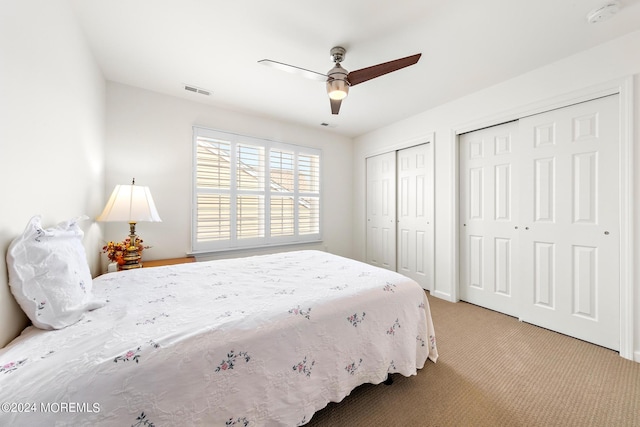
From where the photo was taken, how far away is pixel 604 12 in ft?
5.30

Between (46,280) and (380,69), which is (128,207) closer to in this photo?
(46,280)

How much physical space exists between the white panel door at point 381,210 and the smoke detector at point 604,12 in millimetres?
2368

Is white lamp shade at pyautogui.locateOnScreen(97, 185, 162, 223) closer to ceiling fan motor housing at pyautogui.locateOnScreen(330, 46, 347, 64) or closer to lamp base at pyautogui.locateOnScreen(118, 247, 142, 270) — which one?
lamp base at pyautogui.locateOnScreen(118, 247, 142, 270)

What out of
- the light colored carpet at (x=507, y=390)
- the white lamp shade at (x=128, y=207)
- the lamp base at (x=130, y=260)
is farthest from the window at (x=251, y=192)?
the light colored carpet at (x=507, y=390)

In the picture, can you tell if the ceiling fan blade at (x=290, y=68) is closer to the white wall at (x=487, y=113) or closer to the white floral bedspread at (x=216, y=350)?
the white floral bedspread at (x=216, y=350)

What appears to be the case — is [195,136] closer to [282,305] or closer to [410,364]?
[282,305]

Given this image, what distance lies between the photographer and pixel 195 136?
309 centimetres

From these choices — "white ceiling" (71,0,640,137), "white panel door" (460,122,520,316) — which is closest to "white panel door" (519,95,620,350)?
"white panel door" (460,122,520,316)

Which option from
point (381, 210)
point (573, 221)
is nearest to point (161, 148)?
point (381, 210)

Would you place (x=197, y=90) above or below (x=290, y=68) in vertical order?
above

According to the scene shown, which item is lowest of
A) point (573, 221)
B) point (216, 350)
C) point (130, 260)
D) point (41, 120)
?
point (216, 350)

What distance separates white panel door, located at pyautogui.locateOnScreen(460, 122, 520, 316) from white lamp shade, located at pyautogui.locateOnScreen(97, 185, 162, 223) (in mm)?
3546

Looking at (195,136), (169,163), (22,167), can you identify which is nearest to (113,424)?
(22,167)

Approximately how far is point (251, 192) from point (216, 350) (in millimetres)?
2740
